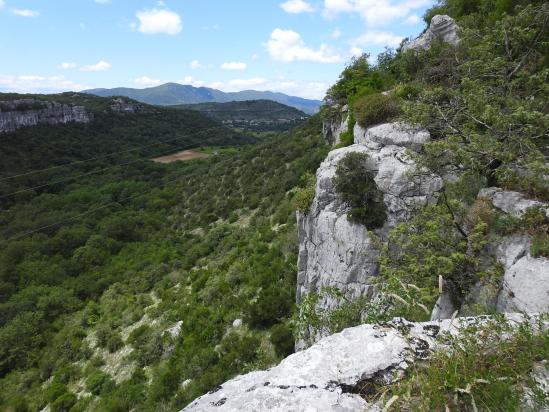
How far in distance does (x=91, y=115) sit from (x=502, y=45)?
137063 mm

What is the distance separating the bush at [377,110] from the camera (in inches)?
554

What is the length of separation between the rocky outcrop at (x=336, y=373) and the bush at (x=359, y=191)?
7.14 metres

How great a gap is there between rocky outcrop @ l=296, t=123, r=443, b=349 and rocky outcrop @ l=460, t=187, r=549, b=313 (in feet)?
9.38

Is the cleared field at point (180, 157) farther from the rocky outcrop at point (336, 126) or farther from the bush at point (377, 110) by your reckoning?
the bush at point (377, 110)

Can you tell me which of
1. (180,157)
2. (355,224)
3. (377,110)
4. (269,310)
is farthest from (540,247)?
(180,157)

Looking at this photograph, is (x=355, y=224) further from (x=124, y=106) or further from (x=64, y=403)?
(x=124, y=106)

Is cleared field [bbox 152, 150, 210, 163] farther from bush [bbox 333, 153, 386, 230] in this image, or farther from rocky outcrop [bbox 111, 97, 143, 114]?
bush [bbox 333, 153, 386, 230]

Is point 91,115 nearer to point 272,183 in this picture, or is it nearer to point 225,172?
point 225,172

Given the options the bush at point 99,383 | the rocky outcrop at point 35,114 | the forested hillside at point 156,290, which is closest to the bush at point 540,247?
the forested hillside at point 156,290

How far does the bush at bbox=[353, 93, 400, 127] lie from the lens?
14.1m

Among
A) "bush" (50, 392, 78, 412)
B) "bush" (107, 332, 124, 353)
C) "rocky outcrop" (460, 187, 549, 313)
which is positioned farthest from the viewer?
"bush" (107, 332, 124, 353)

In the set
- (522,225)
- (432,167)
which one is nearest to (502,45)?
(432,167)

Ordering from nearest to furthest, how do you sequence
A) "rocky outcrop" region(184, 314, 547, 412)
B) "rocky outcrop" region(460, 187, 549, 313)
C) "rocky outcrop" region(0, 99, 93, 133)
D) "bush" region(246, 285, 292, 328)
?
"rocky outcrop" region(184, 314, 547, 412), "rocky outcrop" region(460, 187, 549, 313), "bush" region(246, 285, 292, 328), "rocky outcrop" region(0, 99, 93, 133)

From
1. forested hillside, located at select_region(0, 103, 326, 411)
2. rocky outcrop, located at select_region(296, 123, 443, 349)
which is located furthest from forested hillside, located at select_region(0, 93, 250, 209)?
rocky outcrop, located at select_region(296, 123, 443, 349)
